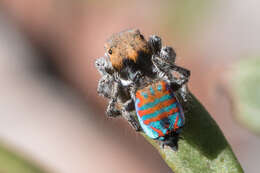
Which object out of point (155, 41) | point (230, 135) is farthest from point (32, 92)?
point (155, 41)

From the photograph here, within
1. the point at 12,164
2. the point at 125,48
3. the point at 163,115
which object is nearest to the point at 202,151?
the point at 163,115

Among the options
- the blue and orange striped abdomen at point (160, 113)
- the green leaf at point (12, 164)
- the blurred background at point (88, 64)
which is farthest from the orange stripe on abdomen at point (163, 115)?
the blurred background at point (88, 64)

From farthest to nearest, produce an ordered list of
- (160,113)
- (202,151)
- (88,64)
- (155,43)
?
(88,64) → (155,43) → (160,113) → (202,151)

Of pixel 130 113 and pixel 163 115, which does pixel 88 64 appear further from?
pixel 163 115

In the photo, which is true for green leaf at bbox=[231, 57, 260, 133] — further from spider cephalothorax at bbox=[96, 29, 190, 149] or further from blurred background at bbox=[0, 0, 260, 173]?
blurred background at bbox=[0, 0, 260, 173]

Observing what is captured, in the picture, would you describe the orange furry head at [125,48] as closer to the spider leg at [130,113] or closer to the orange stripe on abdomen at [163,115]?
the spider leg at [130,113]

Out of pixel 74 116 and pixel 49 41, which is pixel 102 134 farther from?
pixel 49 41

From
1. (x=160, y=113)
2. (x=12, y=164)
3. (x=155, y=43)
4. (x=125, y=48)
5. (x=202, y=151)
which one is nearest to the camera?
(x=202, y=151)
